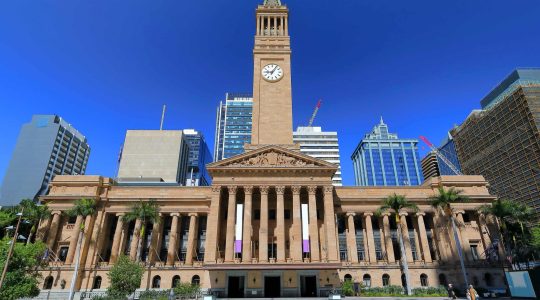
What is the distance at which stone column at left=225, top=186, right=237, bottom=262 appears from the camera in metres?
48.9

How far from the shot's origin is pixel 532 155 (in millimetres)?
78375

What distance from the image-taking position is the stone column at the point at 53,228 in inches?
2149

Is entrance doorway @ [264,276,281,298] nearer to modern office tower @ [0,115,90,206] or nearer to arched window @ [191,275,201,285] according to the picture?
arched window @ [191,275,201,285]

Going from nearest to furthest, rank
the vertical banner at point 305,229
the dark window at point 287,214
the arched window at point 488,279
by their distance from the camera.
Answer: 1. the vertical banner at point 305,229
2. the arched window at point 488,279
3. the dark window at point 287,214

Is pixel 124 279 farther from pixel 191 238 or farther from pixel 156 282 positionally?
pixel 191 238

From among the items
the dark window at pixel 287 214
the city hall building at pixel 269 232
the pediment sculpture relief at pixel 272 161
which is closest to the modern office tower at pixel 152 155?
the city hall building at pixel 269 232

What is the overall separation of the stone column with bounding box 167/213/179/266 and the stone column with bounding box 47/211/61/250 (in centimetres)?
1870

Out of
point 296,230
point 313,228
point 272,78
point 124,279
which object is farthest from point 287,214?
point 272,78

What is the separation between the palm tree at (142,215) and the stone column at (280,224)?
20149 mm

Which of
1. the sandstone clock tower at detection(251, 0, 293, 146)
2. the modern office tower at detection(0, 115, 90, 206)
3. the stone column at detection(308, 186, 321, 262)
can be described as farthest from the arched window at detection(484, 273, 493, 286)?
the modern office tower at detection(0, 115, 90, 206)

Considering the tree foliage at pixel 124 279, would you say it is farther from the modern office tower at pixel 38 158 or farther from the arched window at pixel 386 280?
the modern office tower at pixel 38 158

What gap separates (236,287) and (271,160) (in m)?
20.4

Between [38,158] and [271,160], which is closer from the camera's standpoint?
[271,160]

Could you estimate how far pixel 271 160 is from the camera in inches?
2168
